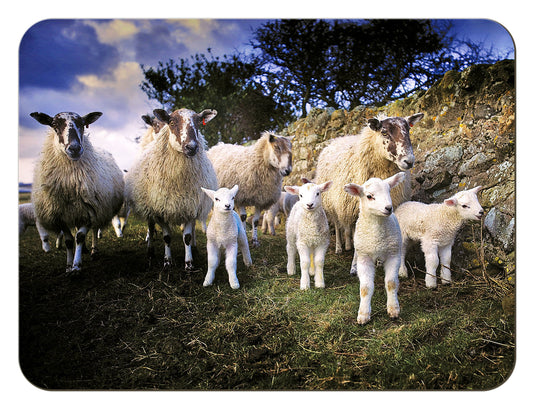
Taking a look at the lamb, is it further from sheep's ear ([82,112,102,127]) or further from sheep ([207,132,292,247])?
sheep's ear ([82,112,102,127])

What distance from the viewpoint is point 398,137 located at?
3.59m

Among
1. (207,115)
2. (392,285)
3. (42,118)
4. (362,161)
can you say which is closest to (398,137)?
(362,161)

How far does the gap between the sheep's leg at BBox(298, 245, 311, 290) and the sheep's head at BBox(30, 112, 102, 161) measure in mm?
2195

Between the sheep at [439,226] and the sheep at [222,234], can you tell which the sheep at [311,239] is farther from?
the sheep at [439,226]

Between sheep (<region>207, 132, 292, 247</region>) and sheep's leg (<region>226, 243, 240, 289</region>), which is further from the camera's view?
sheep (<region>207, 132, 292, 247</region>)

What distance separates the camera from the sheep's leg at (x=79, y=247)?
11.9ft

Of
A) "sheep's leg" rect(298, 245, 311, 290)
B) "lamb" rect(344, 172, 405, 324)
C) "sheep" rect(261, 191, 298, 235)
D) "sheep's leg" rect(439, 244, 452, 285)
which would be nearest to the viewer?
"lamb" rect(344, 172, 405, 324)

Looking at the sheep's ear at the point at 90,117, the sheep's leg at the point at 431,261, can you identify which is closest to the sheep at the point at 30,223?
the sheep's ear at the point at 90,117

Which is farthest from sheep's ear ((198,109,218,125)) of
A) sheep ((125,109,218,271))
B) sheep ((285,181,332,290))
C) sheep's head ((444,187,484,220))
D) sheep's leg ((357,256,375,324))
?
sheep's head ((444,187,484,220))

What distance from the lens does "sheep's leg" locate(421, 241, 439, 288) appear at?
3.33 metres

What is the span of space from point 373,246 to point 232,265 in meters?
1.32

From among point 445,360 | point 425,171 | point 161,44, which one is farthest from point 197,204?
point 445,360

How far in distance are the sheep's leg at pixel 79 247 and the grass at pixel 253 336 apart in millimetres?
188

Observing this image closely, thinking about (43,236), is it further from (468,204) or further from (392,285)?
(468,204)
